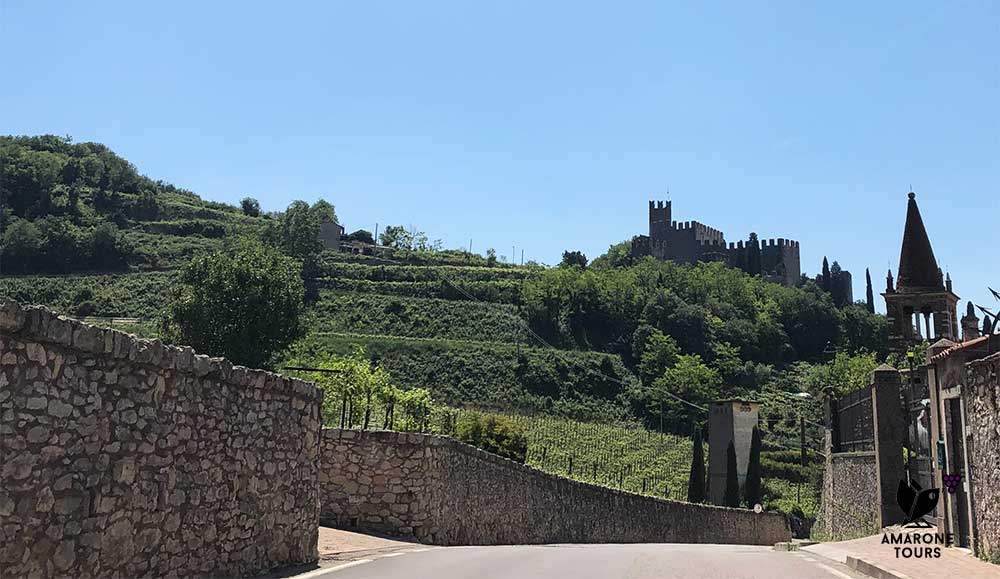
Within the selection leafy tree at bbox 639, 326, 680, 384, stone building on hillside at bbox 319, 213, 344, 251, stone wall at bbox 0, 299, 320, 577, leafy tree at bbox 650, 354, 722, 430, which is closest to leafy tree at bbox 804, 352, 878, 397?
leafy tree at bbox 650, 354, 722, 430

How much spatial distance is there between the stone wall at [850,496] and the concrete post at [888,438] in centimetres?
89

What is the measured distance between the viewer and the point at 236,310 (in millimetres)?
60500

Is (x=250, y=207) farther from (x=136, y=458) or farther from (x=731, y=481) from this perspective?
(x=136, y=458)

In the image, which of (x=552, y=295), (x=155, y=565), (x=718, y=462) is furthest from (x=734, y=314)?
(x=155, y=565)

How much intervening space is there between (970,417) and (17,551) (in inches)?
510

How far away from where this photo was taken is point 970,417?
13.5 meters

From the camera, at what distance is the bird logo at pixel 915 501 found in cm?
1812

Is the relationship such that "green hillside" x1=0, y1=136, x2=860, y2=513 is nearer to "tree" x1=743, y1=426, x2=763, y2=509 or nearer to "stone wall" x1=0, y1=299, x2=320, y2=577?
"tree" x1=743, y1=426, x2=763, y2=509

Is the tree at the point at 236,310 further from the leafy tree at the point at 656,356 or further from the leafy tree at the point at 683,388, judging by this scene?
the leafy tree at the point at 656,356

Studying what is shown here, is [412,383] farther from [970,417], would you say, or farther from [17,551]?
[17,551]

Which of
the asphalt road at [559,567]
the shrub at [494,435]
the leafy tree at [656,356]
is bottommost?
the asphalt road at [559,567]

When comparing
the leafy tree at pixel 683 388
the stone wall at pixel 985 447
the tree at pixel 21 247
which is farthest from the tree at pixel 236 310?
the stone wall at pixel 985 447

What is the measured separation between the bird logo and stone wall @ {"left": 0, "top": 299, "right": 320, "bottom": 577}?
12.8 m

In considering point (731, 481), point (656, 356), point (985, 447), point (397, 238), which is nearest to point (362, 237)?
point (397, 238)
